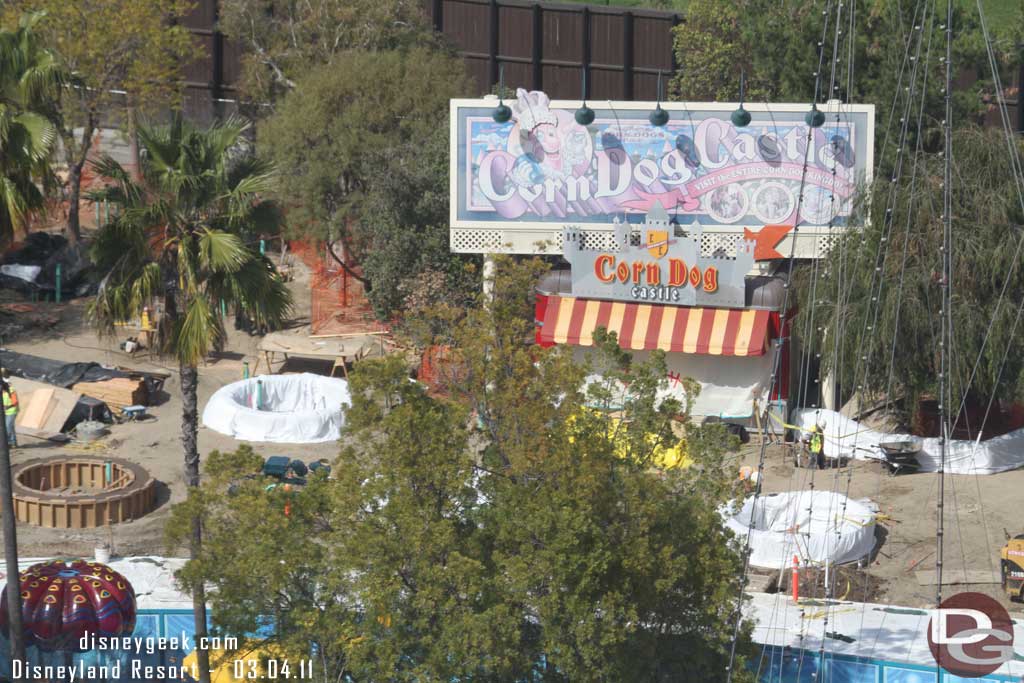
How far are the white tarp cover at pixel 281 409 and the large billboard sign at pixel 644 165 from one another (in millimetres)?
5135

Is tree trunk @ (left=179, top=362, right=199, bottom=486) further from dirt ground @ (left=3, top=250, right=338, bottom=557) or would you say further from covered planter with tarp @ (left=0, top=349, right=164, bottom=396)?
covered planter with tarp @ (left=0, top=349, right=164, bottom=396)

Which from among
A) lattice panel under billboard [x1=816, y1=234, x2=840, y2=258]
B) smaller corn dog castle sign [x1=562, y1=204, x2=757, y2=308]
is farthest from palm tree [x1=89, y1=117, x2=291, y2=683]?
lattice panel under billboard [x1=816, y1=234, x2=840, y2=258]

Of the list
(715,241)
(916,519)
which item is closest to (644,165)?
(715,241)

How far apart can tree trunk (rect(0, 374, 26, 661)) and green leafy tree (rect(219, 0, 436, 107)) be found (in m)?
27.7

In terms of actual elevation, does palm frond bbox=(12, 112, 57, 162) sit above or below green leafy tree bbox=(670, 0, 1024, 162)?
below

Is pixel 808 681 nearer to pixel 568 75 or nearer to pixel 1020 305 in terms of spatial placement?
pixel 1020 305

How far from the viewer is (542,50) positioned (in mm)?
53750

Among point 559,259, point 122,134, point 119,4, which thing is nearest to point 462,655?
point 559,259

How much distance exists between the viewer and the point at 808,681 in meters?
18.4

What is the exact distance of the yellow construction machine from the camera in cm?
2209

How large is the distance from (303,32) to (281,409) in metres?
16.6

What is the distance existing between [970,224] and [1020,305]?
73.4 inches

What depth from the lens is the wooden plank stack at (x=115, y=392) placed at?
107 feet

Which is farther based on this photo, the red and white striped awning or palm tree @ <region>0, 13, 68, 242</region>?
the red and white striped awning
